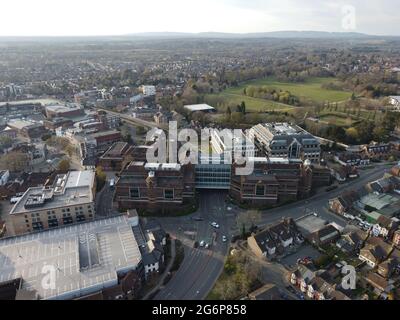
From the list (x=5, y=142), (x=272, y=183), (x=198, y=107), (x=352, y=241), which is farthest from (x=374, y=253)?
(x=5, y=142)

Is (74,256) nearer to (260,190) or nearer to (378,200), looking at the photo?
(260,190)

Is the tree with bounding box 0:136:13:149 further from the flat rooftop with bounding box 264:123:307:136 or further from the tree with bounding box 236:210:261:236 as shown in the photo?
the flat rooftop with bounding box 264:123:307:136

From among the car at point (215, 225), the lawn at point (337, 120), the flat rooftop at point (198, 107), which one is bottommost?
the car at point (215, 225)

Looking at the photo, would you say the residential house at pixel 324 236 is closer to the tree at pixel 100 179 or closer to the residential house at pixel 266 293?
the residential house at pixel 266 293

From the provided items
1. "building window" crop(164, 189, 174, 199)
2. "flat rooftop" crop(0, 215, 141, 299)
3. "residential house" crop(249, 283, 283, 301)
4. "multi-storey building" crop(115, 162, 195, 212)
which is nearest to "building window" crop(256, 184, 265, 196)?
"multi-storey building" crop(115, 162, 195, 212)

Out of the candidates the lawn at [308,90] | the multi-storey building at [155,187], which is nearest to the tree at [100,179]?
the multi-storey building at [155,187]
